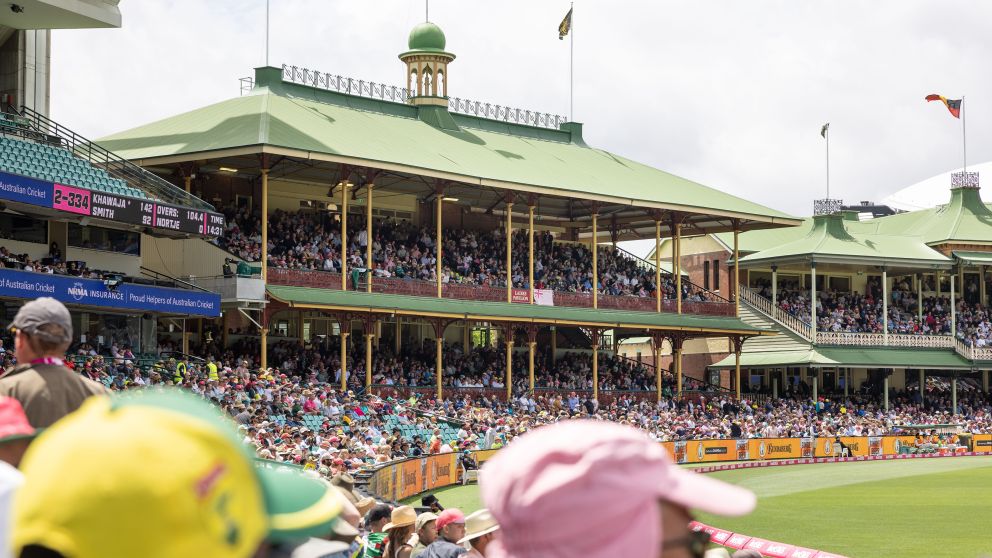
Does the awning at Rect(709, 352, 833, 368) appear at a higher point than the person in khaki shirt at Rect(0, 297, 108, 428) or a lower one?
lower

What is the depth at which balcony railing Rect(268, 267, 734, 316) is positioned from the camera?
45125mm

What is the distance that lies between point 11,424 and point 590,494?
2.42 m

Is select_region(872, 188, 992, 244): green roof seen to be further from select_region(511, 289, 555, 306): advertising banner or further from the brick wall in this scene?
select_region(511, 289, 555, 306): advertising banner

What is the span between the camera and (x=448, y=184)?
51.8 metres

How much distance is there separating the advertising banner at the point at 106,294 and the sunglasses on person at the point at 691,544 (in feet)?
106

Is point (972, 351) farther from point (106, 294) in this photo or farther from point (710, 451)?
point (106, 294)

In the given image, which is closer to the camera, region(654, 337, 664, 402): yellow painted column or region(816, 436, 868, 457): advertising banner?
region(816, 436, 868, 457): advertising banner

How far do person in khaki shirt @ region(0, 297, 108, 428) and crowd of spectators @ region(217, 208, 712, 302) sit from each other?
39565mm

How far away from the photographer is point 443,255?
175 ft

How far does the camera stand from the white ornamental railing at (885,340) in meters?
65.3

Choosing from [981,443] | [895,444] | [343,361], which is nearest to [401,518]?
[343,361]

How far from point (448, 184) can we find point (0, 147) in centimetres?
1888

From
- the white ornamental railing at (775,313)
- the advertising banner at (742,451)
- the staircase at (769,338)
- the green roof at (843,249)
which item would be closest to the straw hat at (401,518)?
the advertising banner at (742,451)

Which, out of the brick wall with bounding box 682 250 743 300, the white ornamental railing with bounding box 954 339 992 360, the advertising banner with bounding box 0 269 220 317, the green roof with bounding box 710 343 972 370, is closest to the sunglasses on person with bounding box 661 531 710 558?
the advertising banner with bounding box 0 269 220 317
